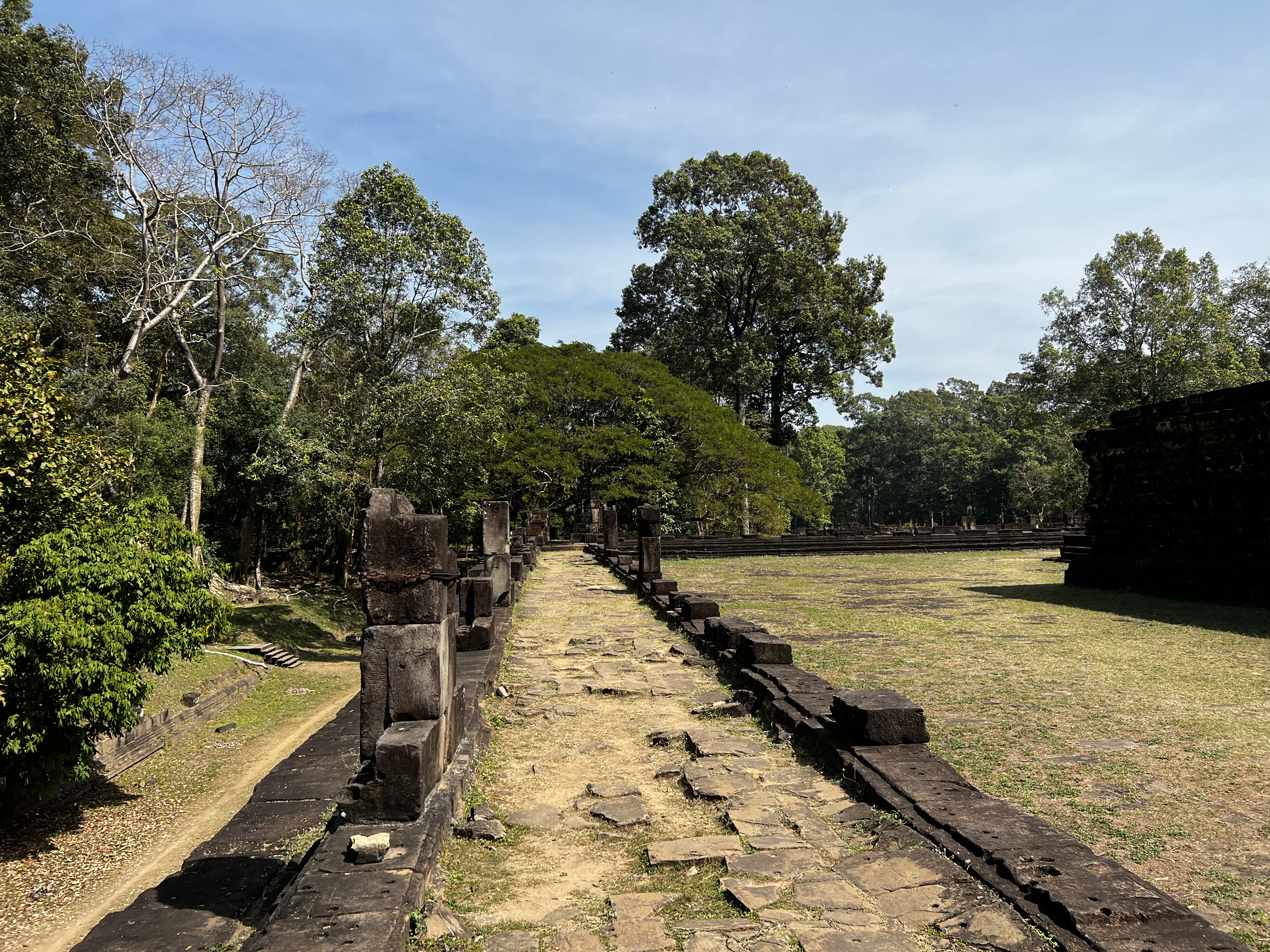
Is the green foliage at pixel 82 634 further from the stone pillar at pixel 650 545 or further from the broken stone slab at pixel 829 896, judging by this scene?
the broken stone slab at pixel 829 896

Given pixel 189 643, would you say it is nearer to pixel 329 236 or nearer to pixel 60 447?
pixel 60 447

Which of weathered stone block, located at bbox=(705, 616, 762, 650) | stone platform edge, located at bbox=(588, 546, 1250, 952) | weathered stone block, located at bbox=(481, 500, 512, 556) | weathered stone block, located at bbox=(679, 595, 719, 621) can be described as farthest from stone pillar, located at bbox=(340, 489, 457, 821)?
weathered stone block, located at bbox=(481, 500, 512, 556)

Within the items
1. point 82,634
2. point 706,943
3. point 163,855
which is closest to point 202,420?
point 82,634

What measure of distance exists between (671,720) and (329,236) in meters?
17.4

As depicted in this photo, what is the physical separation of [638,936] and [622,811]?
1215 millimetres

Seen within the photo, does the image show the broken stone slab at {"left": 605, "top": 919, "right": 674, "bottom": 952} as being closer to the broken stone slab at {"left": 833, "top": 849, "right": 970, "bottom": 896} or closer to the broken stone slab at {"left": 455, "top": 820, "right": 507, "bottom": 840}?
the broken stone slab at {"left": 833, "top": 849, "right": 970, "bottom": 896}

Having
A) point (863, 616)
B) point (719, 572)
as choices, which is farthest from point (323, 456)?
point (863, 616)

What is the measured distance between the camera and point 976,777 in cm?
422

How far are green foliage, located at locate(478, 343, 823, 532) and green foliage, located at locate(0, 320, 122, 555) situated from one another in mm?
15610

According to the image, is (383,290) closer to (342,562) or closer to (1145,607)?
(342,562)

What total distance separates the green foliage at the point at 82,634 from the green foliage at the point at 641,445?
51.4ft

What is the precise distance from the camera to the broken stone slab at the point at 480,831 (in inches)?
147

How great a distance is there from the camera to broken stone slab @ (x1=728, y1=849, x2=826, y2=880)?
3.30 metres

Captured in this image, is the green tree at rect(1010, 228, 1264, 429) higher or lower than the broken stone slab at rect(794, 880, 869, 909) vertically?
higher
